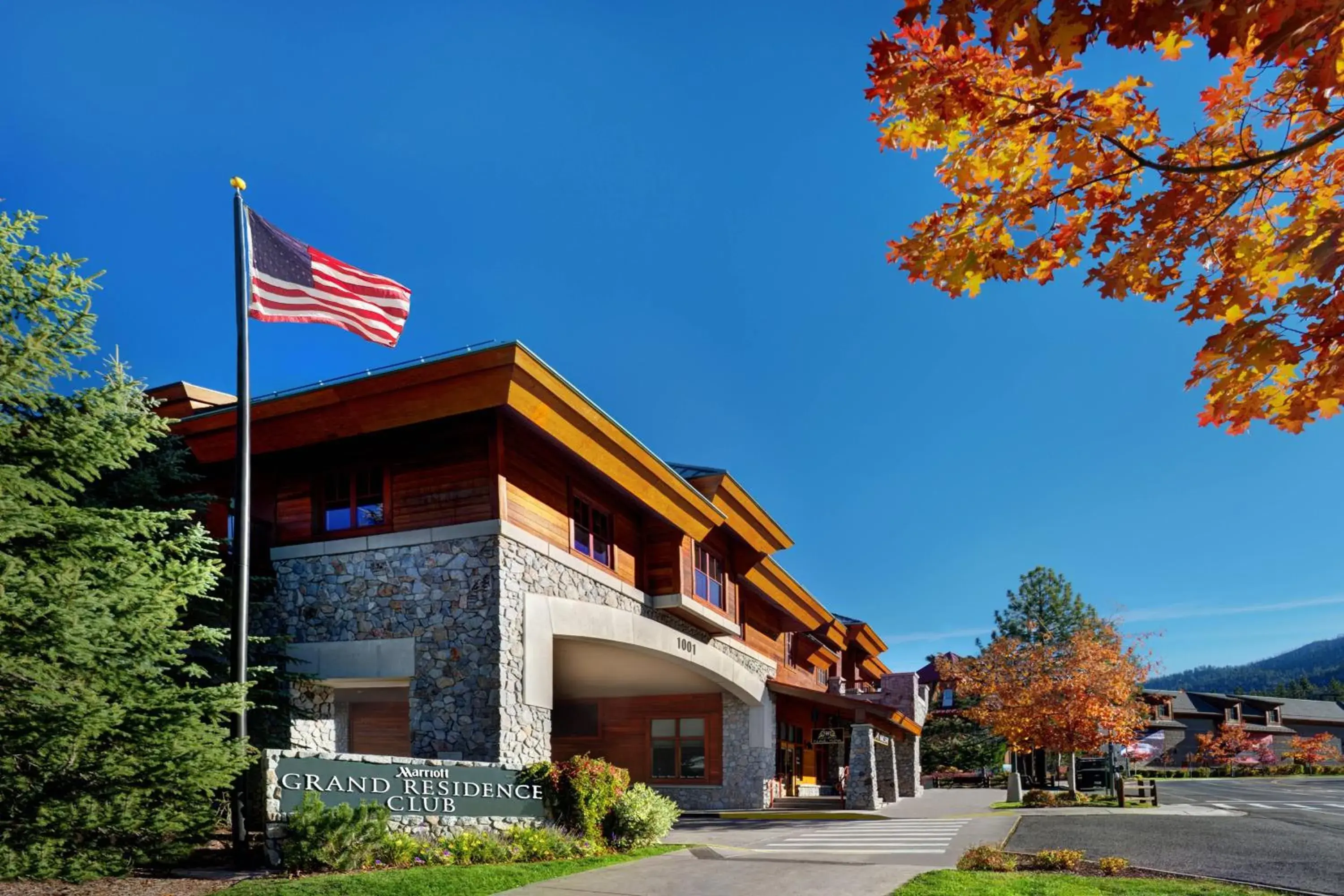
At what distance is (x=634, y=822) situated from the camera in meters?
15.5

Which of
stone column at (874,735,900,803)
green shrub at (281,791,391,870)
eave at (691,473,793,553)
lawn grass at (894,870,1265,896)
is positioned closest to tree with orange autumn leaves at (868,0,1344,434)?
lawn grass at (894,870,1265,896)

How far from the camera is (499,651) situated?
1565 cm

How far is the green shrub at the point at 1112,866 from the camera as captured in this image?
41.2ft

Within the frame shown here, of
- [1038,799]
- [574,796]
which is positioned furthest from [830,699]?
[574,796]

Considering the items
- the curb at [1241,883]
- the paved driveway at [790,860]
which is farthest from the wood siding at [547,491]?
the curb at [1241,883]

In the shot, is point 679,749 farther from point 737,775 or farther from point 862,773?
point 862,773

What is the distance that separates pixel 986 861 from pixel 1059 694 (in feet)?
71.7

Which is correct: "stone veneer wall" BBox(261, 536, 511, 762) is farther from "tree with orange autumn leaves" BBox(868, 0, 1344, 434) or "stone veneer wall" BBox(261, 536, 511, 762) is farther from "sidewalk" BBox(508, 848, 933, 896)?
"tree with orange autumn leaves" BBox(868, 0, 1344, 434)

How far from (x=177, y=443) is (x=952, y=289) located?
1544 cm

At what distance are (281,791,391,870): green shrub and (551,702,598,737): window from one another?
659 inches

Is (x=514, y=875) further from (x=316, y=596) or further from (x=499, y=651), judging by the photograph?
(x=316, y=596)

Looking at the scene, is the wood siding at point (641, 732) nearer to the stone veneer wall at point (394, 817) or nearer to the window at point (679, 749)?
the window at point (679, 749)

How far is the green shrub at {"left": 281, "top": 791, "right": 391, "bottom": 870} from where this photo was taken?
1125cm

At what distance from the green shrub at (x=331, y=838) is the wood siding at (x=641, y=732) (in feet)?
51.2
